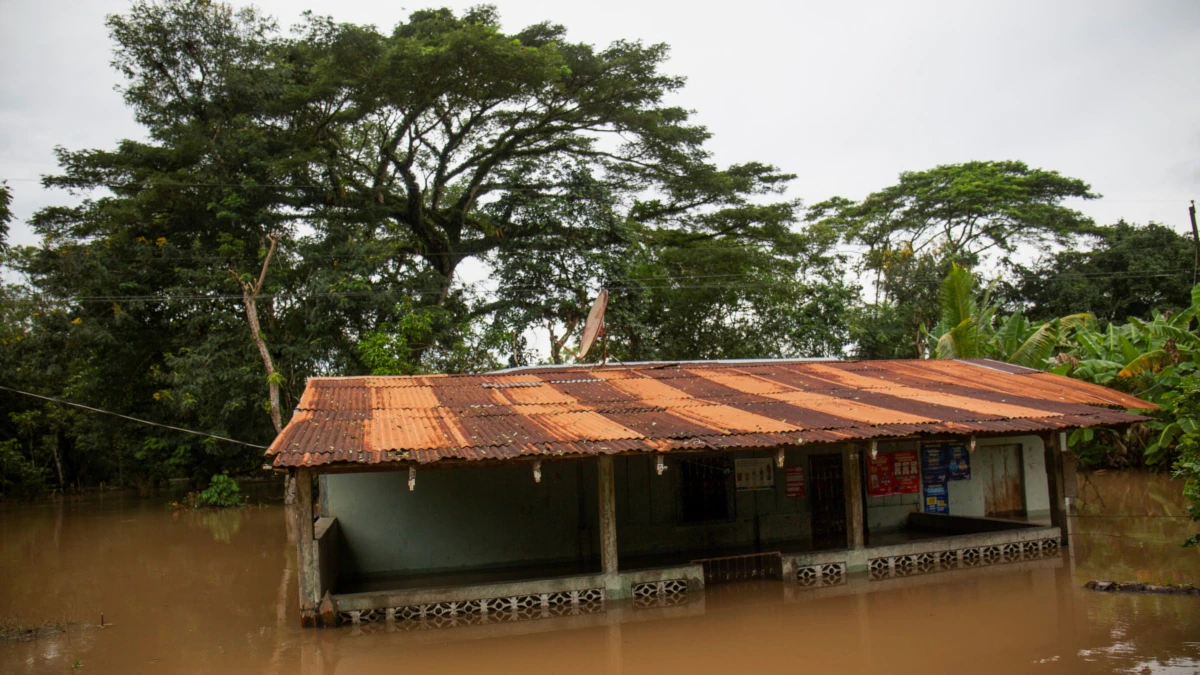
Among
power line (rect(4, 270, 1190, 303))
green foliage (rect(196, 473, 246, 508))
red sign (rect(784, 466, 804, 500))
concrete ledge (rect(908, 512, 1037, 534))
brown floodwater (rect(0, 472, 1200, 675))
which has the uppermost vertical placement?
power line (rect(4, 270, 1190, 303))

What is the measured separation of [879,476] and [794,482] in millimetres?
1412

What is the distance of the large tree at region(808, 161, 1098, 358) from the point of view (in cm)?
2836

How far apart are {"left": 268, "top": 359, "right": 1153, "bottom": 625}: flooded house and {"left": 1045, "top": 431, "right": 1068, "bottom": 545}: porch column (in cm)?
3

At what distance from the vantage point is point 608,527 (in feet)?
33.8

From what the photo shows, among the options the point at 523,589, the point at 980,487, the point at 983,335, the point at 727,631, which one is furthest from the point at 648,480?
the point at 983,335

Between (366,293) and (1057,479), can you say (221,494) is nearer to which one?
(366,293)

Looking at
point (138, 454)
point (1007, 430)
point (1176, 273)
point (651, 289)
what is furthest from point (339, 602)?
point (1176, 273)

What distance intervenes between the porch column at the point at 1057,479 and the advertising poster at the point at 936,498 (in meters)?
2.12

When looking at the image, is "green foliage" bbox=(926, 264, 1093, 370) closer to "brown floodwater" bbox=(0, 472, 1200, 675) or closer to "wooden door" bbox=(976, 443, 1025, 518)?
"wooden door" bbox=(976, 443, 1025, 518)

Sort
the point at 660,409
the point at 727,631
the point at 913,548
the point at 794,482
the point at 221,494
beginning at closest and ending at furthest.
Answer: the point at 727,631 < the point at 660,409 < the point at 913,548 < the point at 794,482 < the point at 221,494

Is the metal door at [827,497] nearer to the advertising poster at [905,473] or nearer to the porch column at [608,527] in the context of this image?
the advertising poster at [905,473]

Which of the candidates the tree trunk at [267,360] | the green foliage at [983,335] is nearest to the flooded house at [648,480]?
the green foliage at [983,335]

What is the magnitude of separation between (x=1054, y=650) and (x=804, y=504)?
6171 millimetres

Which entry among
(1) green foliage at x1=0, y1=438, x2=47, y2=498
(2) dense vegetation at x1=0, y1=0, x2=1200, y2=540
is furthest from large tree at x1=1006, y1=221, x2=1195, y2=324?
(1) green foliage at x1=0, y1=438, x2=47, y2=498
